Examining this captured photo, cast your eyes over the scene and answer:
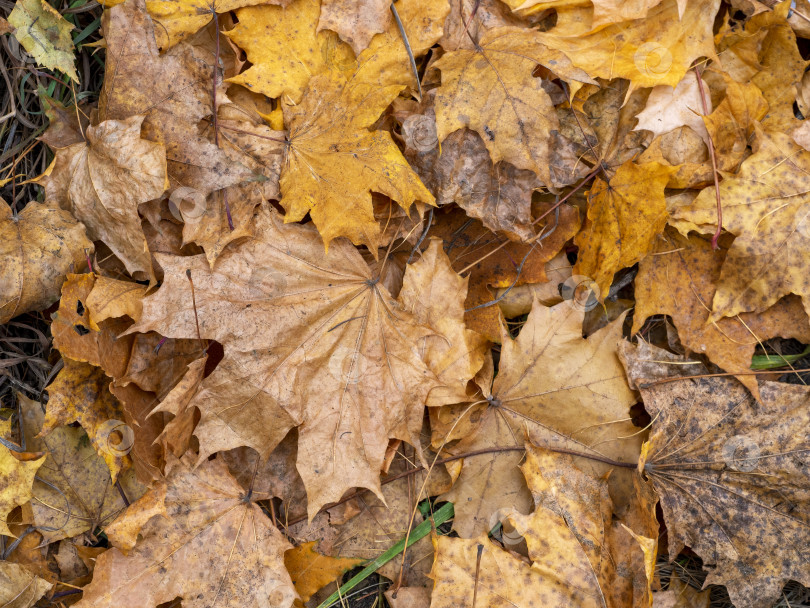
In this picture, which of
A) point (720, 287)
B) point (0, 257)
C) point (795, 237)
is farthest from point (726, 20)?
point (0, 257)

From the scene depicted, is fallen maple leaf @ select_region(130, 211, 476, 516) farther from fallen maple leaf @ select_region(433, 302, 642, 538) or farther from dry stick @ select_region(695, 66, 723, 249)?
dry stick @ select_region(695, 66, 723, 249)

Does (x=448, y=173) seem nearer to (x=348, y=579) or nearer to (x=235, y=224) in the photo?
(x=235, y=224)

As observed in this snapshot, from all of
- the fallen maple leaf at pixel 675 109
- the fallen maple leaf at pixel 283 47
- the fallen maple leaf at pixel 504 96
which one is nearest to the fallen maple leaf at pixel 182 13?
A: the fallen maple leaf at pixel 283 47

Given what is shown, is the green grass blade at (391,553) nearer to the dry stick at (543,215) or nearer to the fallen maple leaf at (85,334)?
the dry stick at (543,215)

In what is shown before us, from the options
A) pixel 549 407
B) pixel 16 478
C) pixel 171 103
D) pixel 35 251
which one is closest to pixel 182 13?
pixel 171 103

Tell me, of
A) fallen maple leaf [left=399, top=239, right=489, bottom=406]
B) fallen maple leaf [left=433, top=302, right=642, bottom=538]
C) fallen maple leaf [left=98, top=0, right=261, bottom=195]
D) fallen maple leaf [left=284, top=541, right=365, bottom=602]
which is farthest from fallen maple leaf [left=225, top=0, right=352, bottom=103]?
fallen maple leaf [left=284, top=541, right=365, bottom=602]
